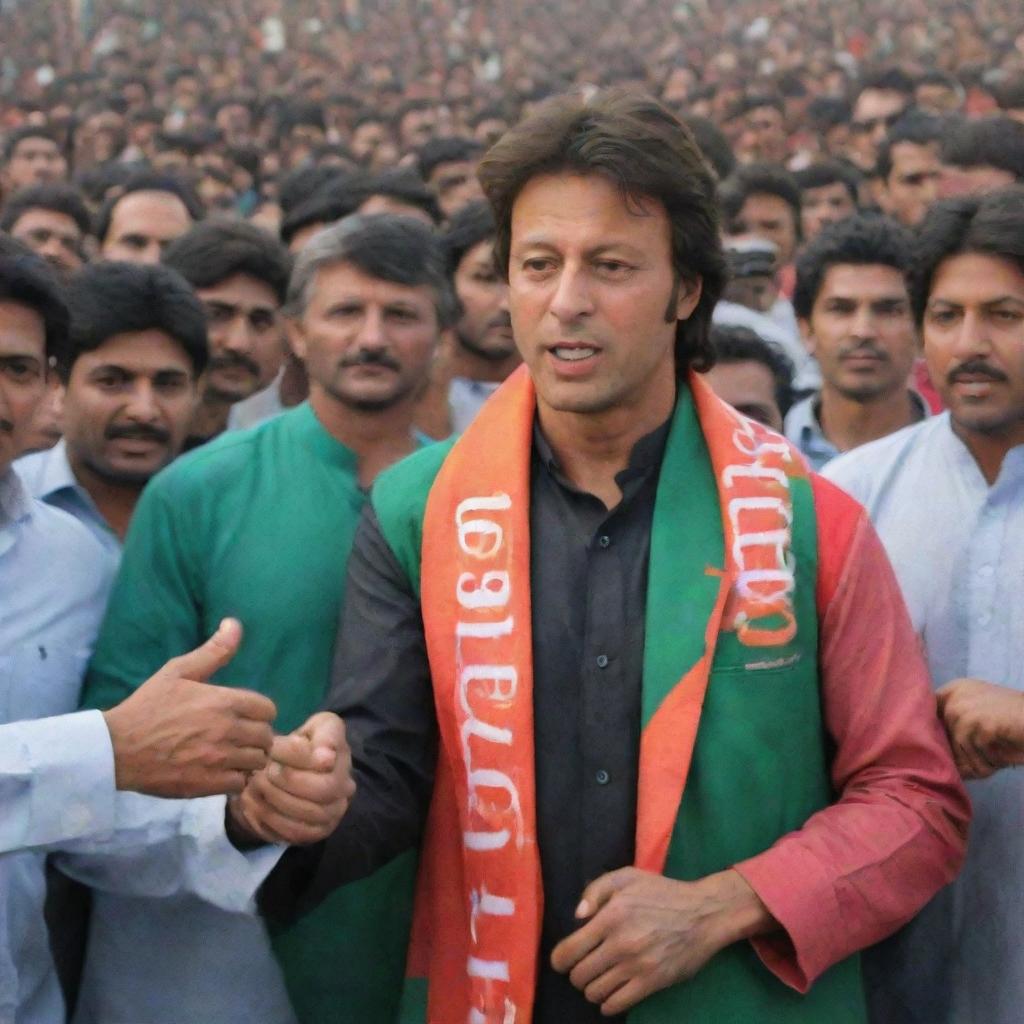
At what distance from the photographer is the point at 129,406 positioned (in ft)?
14.1

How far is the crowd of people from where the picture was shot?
2.62 m

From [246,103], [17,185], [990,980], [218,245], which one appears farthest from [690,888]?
[246,103]

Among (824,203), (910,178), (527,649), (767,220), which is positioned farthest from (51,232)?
(527,649)

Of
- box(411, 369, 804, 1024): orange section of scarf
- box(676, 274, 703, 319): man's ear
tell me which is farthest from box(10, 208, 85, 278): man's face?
box(411, 369, 804, 1024): orange section of scarf

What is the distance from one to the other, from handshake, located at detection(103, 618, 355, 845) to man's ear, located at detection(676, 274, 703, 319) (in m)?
0.86

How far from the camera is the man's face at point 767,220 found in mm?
8812

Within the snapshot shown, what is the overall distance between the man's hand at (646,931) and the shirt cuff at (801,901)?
0.03m

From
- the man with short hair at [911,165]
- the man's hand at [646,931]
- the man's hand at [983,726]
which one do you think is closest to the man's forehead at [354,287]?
the man's hand at [983,726]

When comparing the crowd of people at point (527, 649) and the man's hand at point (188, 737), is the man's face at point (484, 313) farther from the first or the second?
the man's hand at point (188, 737)

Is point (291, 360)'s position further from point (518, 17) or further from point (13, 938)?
point (518, 17)

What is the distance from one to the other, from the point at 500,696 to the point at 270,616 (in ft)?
2.80

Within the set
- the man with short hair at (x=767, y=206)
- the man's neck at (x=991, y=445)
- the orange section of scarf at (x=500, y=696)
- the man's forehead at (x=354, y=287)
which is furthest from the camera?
the man with short hair at (x=767, y=206)

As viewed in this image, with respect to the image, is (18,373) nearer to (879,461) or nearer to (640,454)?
(640,454)

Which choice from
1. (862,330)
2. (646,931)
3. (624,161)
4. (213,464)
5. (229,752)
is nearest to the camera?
(646,931)
